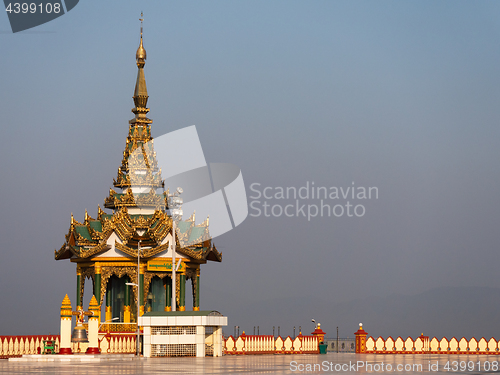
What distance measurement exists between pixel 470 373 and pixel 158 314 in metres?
21.3

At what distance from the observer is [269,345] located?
53625 mm

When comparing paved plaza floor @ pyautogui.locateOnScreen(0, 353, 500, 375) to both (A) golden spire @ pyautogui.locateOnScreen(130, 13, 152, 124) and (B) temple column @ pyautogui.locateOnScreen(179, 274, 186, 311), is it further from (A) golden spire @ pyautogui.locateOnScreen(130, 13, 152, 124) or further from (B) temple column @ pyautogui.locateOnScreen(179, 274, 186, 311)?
(A) golden spire @ pyautogui.locateOnScreen(130, 13, 152, 124)

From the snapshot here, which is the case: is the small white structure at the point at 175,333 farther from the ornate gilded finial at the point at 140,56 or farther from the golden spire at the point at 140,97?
the ornate gilded finial at the point at 140,56

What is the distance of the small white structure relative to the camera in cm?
4312

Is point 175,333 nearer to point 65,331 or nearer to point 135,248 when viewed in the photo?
point 65,331

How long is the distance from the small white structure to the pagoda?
44.6 ft

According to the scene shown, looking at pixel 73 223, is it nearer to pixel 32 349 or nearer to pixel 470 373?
pixel 32 349

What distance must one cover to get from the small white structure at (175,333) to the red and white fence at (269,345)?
319 inches

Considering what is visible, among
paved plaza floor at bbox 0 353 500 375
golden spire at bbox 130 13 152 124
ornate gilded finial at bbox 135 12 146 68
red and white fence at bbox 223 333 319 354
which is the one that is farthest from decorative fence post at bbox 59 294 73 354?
ornate gilded finial at bbox 135 12 146 68

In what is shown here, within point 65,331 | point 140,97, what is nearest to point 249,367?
point 65,331

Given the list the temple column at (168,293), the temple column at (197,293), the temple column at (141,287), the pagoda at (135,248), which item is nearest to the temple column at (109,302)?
the pagoda at (135,248)

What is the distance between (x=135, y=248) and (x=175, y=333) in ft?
57.1

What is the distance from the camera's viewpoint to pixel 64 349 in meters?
40.7

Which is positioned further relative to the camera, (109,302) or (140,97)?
(140,97)
